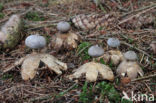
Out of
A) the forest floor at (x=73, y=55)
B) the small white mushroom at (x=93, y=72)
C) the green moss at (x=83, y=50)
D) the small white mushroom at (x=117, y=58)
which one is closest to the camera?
the forest floor at (x=73, y=55)

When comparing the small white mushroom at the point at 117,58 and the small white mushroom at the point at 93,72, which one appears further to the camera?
the small white mushroom at the point at 117,58

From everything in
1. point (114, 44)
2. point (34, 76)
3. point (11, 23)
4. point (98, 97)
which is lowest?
point (98, 97)

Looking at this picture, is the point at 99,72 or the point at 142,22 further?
the point at 142,22

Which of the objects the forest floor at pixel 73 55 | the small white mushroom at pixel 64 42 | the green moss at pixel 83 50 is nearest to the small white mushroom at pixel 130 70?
the forest floor at pixel 73 55

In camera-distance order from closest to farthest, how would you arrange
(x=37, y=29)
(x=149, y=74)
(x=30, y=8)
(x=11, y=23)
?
(x=149, y=74), (x=11, y=23), (x=37, y=29), (x=30, y=8)

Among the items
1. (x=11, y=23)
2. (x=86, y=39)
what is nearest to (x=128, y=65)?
(x=86, y=39)

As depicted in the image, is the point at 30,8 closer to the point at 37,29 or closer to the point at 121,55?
the point at 37,29

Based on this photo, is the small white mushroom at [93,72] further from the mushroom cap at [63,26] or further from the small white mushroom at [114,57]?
the mushroom cap at [63,26]
